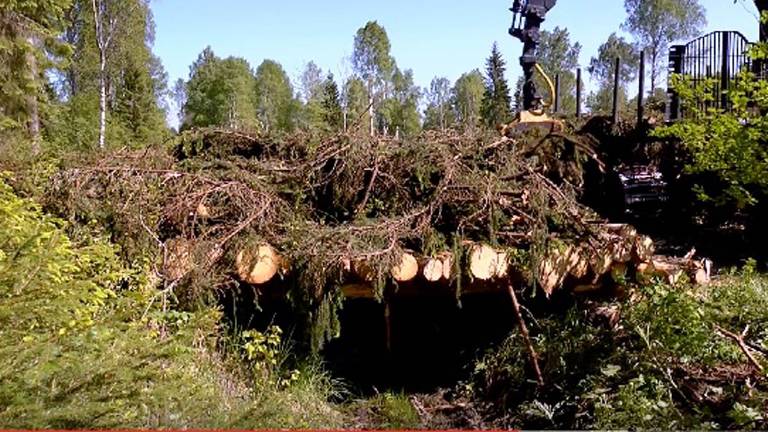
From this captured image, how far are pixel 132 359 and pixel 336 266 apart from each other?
173 cm

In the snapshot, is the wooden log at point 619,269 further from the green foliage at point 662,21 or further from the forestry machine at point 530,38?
the green foliage at point 662,21

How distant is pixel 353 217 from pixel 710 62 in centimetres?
526

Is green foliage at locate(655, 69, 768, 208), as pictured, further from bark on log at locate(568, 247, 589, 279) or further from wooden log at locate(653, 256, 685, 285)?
bark on log at locate(568, 247, 589, 279)

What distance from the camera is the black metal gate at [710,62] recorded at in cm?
666

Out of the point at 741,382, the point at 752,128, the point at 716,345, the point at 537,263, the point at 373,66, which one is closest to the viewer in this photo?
the point at 741,382

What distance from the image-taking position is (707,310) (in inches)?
139

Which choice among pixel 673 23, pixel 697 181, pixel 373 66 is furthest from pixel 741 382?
pixel 673 23

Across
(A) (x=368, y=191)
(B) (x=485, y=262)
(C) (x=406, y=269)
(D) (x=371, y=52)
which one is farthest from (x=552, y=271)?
(D) (x=371, y=52)

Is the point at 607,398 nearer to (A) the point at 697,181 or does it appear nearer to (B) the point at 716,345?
(B) the point at 716,345

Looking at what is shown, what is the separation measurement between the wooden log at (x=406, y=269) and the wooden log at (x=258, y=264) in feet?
2.22

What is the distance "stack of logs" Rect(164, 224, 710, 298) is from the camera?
3.59 m

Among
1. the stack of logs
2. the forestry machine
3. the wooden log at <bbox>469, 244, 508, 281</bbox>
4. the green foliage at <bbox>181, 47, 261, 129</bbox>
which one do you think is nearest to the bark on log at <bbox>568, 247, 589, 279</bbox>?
the stack of logs

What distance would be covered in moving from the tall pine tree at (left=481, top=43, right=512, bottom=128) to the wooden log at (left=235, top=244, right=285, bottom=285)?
17397mm

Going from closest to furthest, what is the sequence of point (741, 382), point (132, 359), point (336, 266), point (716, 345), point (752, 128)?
point (132, 359) → point (741, 382) → point (716, 345) → point (336, 266) → point (752, 128)
